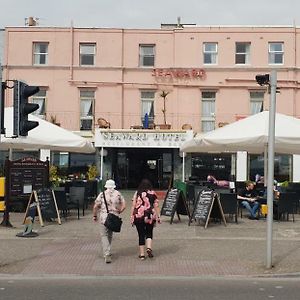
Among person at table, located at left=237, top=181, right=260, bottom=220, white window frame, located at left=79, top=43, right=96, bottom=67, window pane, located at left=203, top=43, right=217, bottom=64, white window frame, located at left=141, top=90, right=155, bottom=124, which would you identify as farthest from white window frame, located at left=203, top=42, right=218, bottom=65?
person at table, located at left=237, top=181, right=260, bottom=220

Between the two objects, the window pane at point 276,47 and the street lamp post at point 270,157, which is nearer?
the street lamp post at point 270,157

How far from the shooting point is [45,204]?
14.0m

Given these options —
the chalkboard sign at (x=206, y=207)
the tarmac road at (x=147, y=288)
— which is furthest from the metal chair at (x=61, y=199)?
the tarmac road at (x=147, y=288)

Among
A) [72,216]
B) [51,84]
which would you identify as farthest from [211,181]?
[51,84]

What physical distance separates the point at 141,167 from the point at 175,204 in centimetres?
1614

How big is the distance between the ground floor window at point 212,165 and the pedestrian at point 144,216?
64.2ft

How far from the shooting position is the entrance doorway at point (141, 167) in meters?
30.2

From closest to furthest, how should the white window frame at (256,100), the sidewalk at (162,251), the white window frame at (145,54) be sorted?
the sidewalk at (162,251), the white window frame at (256,100), the white window frame at (145,54)

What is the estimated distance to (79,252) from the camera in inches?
421

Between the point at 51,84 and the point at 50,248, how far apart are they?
20293 mm

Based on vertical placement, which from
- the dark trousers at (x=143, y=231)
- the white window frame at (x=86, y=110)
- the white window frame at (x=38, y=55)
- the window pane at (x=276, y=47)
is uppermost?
the window pane at (x=276, y=47)

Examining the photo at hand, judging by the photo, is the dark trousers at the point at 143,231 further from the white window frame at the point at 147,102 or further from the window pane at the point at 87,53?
the window pane at the point at 87,53

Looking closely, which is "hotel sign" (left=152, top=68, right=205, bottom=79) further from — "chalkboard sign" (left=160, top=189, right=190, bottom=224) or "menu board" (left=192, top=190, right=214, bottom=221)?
"menu board" (left=192, top=190, right=214, bottom=221)

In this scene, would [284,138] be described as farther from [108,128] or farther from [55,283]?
[108,128]
